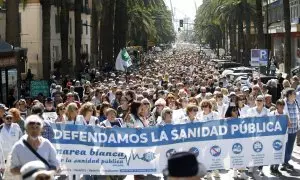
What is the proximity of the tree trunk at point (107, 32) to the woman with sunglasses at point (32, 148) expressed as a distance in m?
43.8

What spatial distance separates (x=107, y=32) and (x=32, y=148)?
→ 45.9 m

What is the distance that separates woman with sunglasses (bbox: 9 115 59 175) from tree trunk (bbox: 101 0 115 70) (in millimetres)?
43786

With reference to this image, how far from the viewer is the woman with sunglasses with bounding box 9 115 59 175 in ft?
24.9

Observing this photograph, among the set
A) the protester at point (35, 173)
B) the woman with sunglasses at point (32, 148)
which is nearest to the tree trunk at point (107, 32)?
the woman with sunglasses at point (32, 148)

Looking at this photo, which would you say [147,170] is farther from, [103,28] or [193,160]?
[103,28]

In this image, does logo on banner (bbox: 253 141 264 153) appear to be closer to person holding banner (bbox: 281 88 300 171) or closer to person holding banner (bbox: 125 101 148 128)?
person holding banner (bbox: 281 88 300 171)

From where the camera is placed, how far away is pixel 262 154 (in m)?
12.3

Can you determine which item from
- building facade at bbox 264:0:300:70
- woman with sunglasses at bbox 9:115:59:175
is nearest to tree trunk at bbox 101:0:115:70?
building facade at bbox 264:0:300:70

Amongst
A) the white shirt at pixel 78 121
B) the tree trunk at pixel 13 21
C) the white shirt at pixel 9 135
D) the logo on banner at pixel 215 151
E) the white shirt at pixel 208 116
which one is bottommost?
the logo on banner at pixel 215 151

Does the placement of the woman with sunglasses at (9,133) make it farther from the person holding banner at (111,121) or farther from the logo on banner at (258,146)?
the logo on banner at (258,146)

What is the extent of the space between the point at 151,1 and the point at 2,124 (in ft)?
217

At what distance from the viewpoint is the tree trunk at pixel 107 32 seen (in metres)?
52.2

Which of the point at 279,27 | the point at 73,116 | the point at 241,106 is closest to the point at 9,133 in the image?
the point at 73,116

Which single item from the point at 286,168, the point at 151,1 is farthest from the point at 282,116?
the point at 151,1
